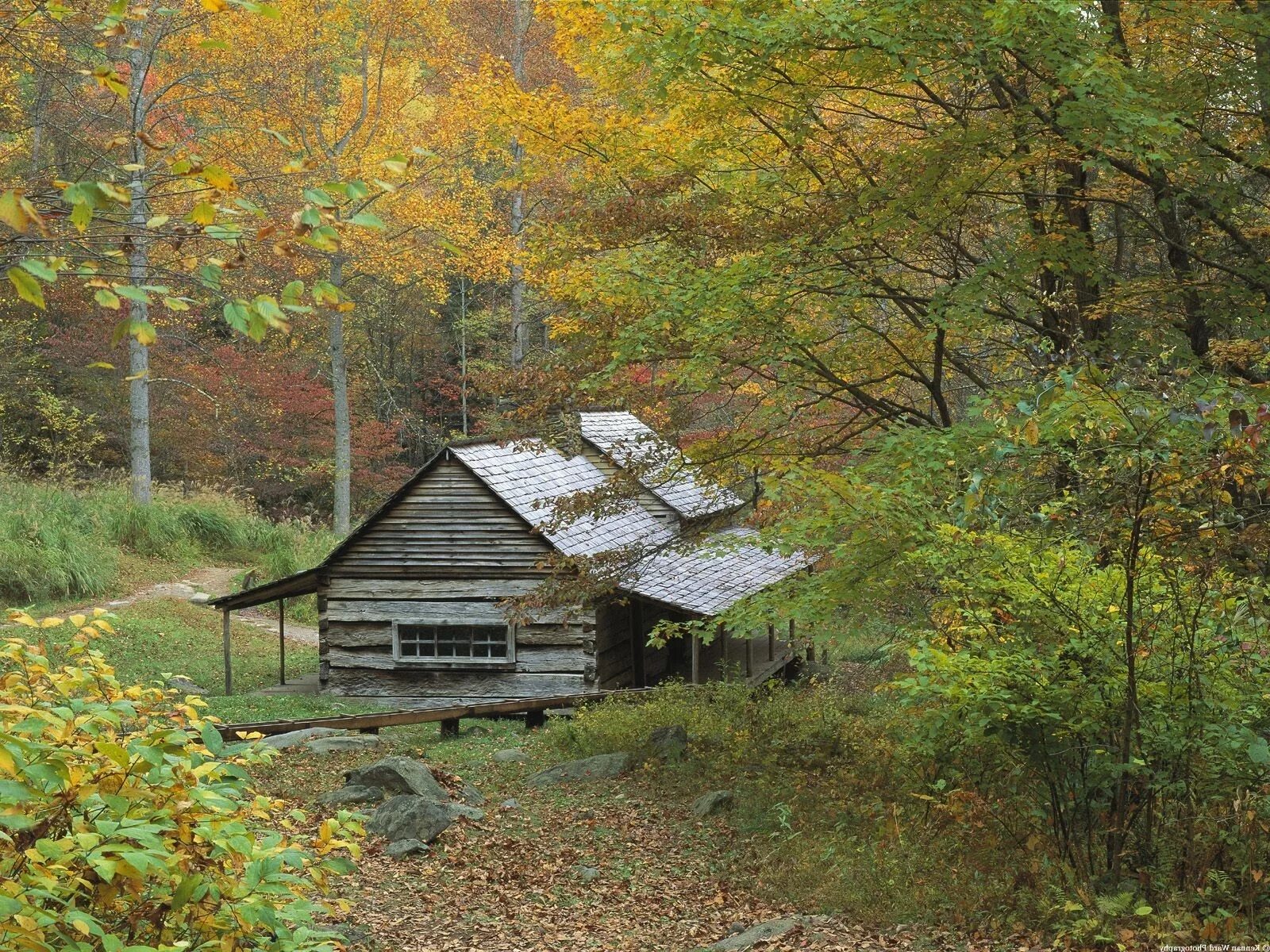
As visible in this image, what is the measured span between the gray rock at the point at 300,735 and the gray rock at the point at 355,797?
8.82ft

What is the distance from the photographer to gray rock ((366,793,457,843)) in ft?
30.3

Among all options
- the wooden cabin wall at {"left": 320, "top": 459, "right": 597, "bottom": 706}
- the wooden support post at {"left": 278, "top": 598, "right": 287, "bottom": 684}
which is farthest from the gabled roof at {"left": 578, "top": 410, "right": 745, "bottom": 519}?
the wooden support post at {"left": 278, "top": 598, "right": 287, "bottom": 684}

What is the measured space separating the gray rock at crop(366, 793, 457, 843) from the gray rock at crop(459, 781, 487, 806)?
1014mm

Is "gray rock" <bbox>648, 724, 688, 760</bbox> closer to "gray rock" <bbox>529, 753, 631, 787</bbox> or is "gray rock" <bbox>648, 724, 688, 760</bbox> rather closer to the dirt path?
"gray rock" <bbox>529, 753, 631, 787</bbox>

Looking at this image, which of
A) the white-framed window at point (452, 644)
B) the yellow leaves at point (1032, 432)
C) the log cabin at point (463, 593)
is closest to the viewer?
the yellow leaves at point (1032, 432)

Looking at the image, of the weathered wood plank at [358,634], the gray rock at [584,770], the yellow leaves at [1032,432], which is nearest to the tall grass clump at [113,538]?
the weathered wood plank at [358,634]

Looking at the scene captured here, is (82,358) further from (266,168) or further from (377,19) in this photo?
(377,19)

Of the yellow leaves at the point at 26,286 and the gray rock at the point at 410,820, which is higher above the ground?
the yellow leaves at the point at 26,286

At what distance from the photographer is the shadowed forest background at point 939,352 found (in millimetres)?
5730

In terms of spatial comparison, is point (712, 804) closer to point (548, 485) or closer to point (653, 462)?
point (653, 462)

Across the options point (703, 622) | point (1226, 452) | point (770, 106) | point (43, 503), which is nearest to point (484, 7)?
point (43, 503)

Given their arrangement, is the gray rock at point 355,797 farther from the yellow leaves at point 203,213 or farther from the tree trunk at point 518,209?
the tree trunk at point 518,209

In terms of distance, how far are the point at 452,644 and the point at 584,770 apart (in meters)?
7.01

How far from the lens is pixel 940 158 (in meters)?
9.73
